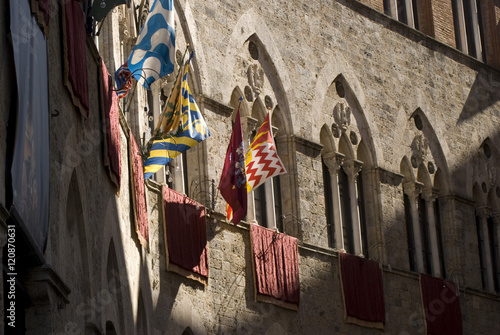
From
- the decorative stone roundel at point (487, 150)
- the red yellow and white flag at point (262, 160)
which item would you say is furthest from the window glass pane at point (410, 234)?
the red yellow and white flag at point (262, 160)

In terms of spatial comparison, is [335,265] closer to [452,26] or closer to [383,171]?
[383,171]

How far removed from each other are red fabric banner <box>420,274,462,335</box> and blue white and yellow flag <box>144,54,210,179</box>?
8275 millimetres

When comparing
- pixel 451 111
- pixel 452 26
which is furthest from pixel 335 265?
pixel 452 26

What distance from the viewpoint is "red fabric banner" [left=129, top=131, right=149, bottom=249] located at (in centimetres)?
1502

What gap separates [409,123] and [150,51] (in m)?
10.6

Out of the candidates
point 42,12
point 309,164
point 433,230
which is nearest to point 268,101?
point 309,164

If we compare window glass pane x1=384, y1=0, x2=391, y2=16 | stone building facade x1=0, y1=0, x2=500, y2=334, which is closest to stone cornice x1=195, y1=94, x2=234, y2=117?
stone building facade x1=0, y1=0, x2=500, y2=334

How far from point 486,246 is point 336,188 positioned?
16.9ft

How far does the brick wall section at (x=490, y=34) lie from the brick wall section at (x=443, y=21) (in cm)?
137

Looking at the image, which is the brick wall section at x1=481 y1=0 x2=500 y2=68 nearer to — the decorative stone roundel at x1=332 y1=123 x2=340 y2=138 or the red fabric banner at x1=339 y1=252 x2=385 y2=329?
the decorative stone roundel at x1=332 y1=123 x2=340 y2=138

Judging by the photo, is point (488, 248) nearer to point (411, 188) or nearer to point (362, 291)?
point (411, 188)

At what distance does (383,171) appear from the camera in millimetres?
23297

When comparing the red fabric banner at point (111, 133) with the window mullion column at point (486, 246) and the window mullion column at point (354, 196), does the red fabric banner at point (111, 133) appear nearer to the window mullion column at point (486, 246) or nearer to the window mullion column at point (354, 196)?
the window mullion column at point (354, 196)

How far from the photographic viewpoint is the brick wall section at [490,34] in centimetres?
2795
